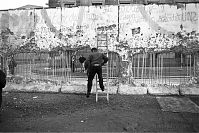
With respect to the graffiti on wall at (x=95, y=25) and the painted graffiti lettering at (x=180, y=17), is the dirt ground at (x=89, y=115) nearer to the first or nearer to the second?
the graffiti on wall at (x=95, y=25)

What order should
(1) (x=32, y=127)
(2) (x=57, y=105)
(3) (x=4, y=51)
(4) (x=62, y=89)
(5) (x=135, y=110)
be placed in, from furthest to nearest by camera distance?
(3) (x=4, y=51), (4) (x=62, y=89), (2) (x=57, y=105), (5) (x=135, y=110), (1) (x=32, y=127)

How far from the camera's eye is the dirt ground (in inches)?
210

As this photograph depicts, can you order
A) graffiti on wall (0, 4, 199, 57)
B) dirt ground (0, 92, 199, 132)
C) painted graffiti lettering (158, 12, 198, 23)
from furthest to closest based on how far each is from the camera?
1. graffiti on wall (0, 4, 199, 57)
2. painted graffiti lettering (158, 12, 198, 23)
3. dirt ground (0, 92, 199, 132)

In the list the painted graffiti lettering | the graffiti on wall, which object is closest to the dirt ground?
the graffiti on wall

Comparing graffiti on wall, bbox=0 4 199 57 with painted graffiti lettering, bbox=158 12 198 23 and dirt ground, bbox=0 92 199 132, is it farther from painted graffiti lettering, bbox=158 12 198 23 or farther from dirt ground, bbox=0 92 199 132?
dirt ground, bbox=0 92 199 132

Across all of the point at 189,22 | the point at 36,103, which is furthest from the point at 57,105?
the point at 189,22

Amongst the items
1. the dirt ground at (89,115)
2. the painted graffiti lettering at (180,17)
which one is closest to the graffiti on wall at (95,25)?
the painted graffiti lettering at (180,17)

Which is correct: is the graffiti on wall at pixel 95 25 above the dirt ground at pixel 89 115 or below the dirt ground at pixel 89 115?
above

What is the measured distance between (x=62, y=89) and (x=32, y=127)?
159 inches

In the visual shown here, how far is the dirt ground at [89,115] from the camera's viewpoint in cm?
534

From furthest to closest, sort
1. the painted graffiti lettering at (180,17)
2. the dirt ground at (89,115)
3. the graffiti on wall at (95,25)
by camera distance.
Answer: the graffiti on wall at (95,25), the painted graffiti lettering at (180,17), the dirt ground at (89,115)

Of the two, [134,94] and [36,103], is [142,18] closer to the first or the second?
[134,94]

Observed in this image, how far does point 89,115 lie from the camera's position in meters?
6.32

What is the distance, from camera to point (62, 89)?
9414mm
